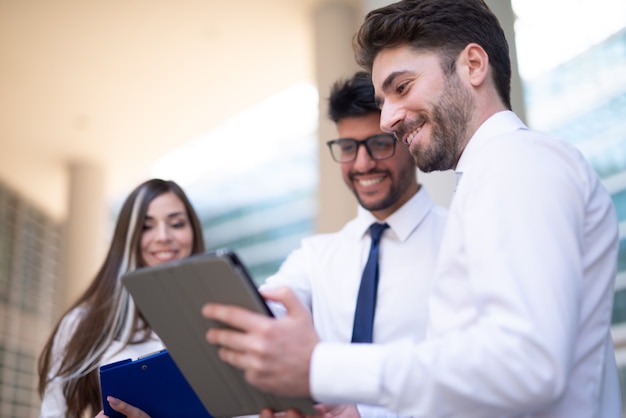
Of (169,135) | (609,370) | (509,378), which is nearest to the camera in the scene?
(509,378)

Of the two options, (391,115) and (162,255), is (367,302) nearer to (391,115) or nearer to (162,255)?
(391,115)

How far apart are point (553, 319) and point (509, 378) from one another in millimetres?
115

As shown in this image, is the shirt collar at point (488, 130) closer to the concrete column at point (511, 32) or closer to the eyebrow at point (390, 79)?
the eyebrow at point (390, 79)

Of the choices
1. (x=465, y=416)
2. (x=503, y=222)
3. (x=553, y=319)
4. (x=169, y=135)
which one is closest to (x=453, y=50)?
(x=503, y=222)

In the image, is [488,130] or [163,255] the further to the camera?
[163,255]

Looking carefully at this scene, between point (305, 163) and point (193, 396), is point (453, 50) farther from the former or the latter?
point (305, 163)

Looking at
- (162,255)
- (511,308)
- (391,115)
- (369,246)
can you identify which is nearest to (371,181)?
(369,246)

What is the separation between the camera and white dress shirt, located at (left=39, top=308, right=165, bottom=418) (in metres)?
2.59

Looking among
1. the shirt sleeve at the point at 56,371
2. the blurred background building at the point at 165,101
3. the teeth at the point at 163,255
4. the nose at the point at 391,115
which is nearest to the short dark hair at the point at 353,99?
the blurred background building at the point at 165,101

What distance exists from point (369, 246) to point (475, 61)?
105 centimetres

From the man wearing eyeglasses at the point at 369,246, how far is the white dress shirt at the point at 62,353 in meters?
0.74

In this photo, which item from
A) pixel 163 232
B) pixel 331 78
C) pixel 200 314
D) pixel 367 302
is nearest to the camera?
pixel 200 314

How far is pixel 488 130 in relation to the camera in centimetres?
140

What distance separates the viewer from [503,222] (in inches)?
42.5
